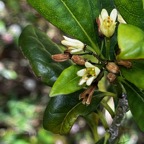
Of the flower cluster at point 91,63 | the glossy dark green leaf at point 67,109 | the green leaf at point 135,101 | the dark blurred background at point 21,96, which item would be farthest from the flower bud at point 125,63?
the dark blurred background at point 21,96

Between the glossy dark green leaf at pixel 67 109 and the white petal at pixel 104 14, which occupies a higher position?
the white petal at pixel 104 14

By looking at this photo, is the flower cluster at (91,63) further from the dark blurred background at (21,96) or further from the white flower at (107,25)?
the dark blurred background at (21,96)

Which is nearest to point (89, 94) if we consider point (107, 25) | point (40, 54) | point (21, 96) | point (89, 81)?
point (89, 81)

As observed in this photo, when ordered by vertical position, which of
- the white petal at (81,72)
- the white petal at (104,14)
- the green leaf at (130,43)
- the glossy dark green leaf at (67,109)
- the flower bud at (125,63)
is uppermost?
the green leaf at (130,43)

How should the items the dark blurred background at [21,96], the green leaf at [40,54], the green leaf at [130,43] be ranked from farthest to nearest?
1. the dark blurred background at [21,96]
2. the green leaf at [40,54]
3. the green leaf at [130,43]

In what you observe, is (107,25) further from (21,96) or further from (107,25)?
(21,96)

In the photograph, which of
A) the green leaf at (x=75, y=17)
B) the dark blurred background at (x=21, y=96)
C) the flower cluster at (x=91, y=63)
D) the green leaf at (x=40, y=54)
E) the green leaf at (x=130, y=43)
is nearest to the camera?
the green leaf at (x=130, y=43)

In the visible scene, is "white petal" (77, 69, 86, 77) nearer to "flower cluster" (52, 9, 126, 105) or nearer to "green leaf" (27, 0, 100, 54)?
"flower cluster" (52, 9, 126, 105)
